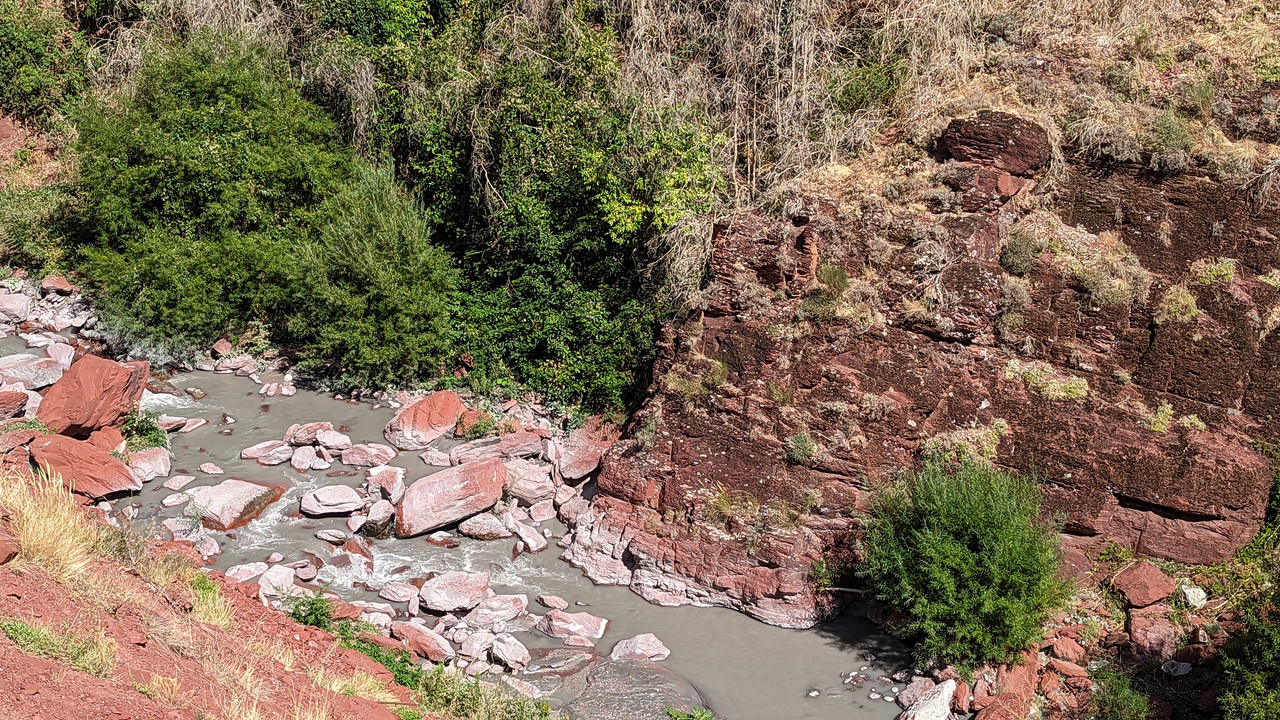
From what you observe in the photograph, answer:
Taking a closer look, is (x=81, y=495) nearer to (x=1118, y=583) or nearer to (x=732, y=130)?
(x=732, y=130)

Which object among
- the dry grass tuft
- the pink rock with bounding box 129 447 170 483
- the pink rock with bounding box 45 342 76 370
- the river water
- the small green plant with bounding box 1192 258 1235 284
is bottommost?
the river water

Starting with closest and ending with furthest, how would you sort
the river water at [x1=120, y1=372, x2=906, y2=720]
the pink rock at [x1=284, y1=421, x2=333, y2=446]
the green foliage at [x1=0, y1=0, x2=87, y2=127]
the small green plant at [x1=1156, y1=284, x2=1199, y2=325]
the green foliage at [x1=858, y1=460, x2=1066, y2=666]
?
the green foliage at [x1=858, y1=460, x2=1066, y2=666]
the river water at [x1=120, y1=372, x2=906, y2=720]
the small green plant at [x1=1156, y1=284, x2=1199, y2=325]
the pink rock at [x1=284, y1=421, x2=333, y2=446]
the green foliage at [x1=0, y1=0, x2=87, y2=127]

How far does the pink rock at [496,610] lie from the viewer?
345 inches

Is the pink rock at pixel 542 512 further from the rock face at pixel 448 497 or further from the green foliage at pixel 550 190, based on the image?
the green foliage at pixel 550 190

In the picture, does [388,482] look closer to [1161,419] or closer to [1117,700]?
[1117,700]

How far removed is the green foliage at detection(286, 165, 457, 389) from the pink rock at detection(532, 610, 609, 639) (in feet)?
15.3

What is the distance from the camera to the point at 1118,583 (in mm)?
8539

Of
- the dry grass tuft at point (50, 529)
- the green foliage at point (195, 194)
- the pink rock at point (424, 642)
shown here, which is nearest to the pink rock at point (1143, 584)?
the pink rock at point (424, 642)

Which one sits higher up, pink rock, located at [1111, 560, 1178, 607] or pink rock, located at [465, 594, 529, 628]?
pink rock, located at [1111, 560, 1178, 607]

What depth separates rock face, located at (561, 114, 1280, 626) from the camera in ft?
28.3

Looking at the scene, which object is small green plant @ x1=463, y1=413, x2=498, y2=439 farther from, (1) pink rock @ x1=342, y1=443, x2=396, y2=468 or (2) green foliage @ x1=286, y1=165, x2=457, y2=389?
(2) green foliage @ x1=286, y1=165, x2=457, y2=389

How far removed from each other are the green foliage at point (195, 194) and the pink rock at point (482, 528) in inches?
196

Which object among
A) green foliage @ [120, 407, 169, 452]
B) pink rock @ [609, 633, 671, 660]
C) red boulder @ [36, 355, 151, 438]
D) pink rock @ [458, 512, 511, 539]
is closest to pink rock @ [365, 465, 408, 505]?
pink rock @ [458, 512, 511, 539]

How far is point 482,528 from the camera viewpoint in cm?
991
